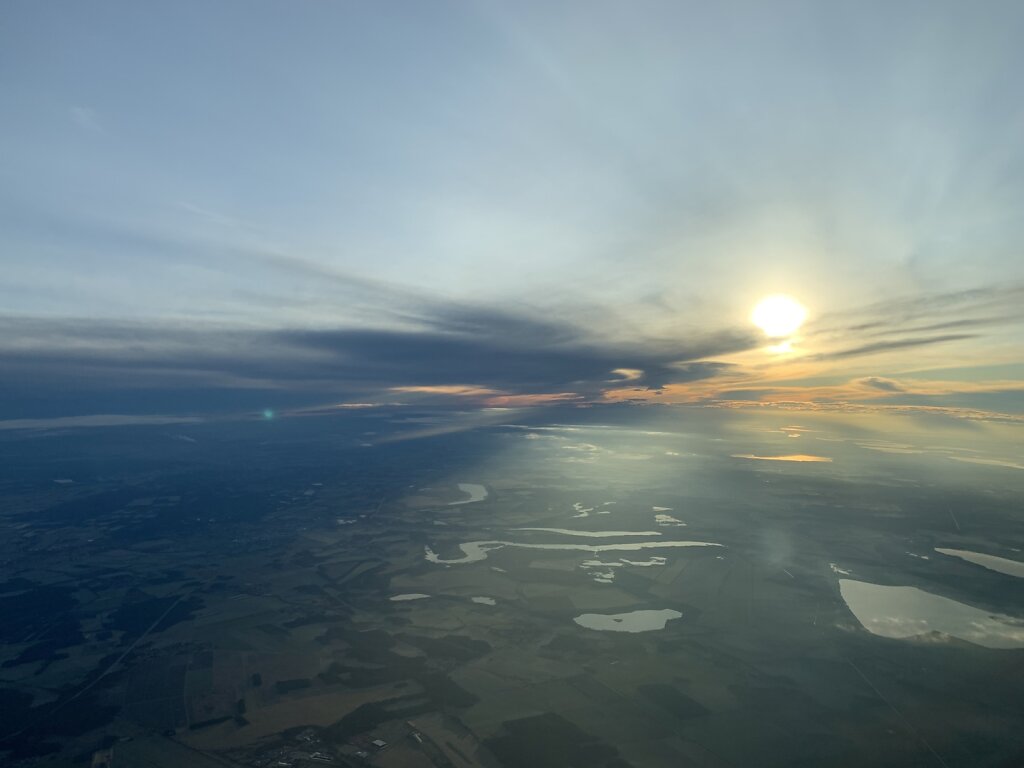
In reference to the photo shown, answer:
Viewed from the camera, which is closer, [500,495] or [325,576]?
[325,576]

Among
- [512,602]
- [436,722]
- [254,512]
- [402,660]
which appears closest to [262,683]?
[402,660]

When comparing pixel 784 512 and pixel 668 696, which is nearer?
pixel 668 696

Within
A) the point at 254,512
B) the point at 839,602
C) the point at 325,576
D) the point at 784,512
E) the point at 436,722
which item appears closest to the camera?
the point at 436,722

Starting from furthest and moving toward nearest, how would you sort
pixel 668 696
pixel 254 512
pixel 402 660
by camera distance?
pixel 254 512, pixel 402 660, pixel 668 696

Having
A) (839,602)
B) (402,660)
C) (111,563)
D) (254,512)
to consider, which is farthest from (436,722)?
(254,512)

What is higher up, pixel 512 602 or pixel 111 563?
pixel 512 602

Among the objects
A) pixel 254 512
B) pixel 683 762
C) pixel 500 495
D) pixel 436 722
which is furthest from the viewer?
pixel 500 495

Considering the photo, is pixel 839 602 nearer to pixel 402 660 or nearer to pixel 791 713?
pixel 791 713

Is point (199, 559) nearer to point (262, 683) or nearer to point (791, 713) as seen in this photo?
point (262, 683)

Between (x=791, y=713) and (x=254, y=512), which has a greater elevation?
(x=791, y=713)
